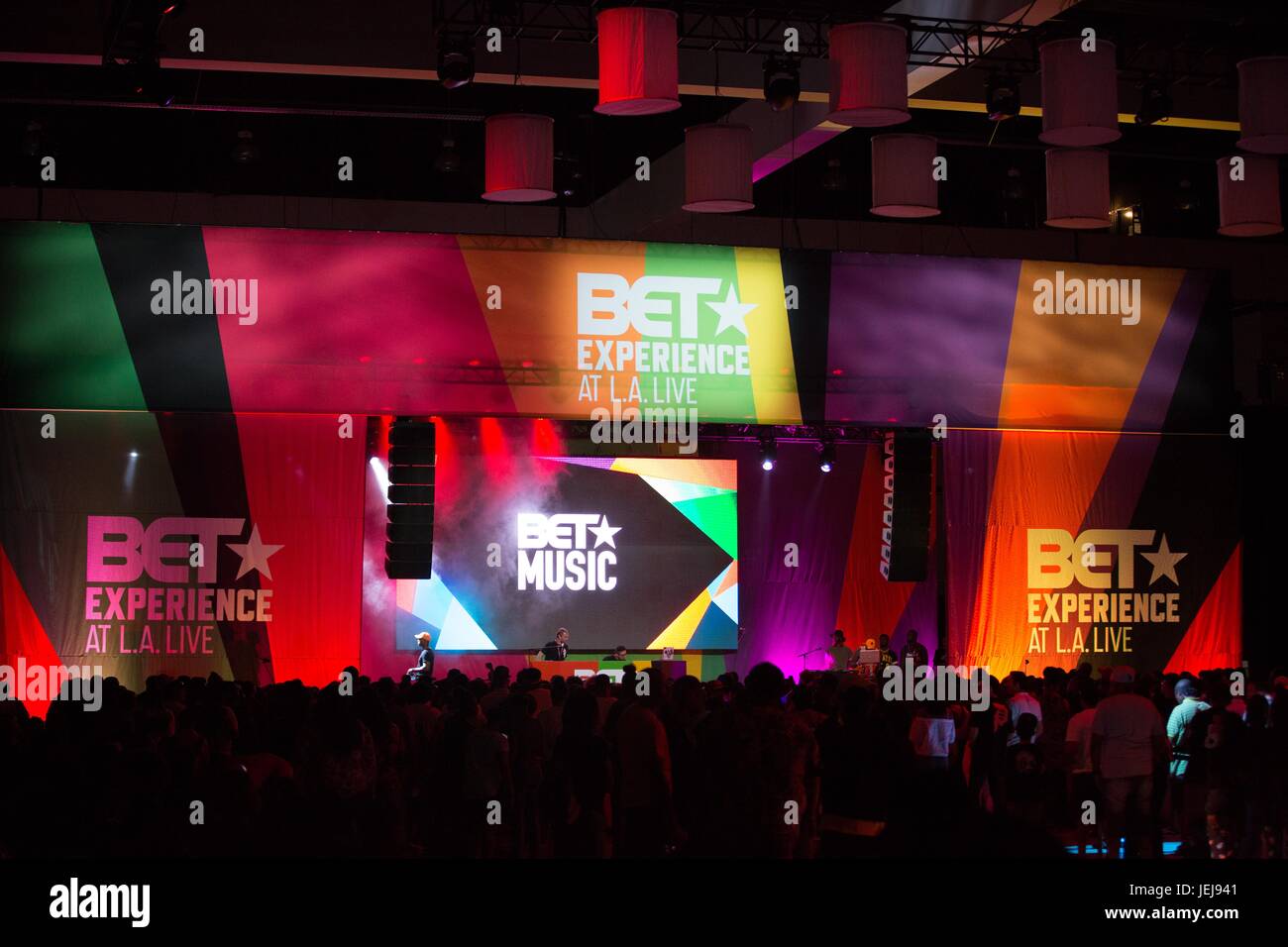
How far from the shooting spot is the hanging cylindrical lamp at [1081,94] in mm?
9977

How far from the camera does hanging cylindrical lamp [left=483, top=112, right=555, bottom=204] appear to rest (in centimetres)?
1167

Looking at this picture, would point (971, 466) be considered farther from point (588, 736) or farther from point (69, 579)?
point (588, 736)

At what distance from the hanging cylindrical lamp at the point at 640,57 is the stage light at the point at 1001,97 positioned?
158 inches

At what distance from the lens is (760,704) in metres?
7.20

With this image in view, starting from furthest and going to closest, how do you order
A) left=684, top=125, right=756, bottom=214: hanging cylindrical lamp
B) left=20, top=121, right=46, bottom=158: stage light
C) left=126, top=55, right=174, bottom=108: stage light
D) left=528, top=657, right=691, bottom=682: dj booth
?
left=528, top=657, right=691, bottom=682: dj booth, left=20, top=121, right=46, bottom=158: stage light, left=684, top=125, right=756, bottom=214: hanging cylindrical lamp, left=126, top=55, right=174, bottom=108: stage light

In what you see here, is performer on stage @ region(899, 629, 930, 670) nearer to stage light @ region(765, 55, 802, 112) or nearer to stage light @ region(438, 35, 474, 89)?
stage light @ region(765, 55, 802, 112)

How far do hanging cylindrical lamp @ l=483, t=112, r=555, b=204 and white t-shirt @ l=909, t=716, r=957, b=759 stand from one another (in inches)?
213

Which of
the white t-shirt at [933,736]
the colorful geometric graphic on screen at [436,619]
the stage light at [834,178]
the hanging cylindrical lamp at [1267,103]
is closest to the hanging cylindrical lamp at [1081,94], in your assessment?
the hanging cylindrical lamp at [1267,103]

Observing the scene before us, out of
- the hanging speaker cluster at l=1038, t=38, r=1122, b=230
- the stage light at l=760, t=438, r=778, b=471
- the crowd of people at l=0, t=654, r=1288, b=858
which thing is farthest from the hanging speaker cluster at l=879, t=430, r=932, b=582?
the hanging speaker cluster at l=1038, t=38, r=1122, b=230

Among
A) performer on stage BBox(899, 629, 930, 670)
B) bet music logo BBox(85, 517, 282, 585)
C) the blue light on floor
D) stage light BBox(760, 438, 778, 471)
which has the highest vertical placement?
stage light BBox(760, 438, 778, 471)

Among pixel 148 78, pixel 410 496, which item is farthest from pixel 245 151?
pixel 148 78

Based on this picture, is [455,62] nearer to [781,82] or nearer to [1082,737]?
[781,82]

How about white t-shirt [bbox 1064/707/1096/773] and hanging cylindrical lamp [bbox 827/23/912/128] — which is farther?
hanging cylindrical lamp [bbox 827/23/912/128]

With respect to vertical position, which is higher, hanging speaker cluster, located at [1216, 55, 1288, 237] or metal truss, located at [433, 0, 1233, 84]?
metal truss, located at [433, 0, 1233, 84]
